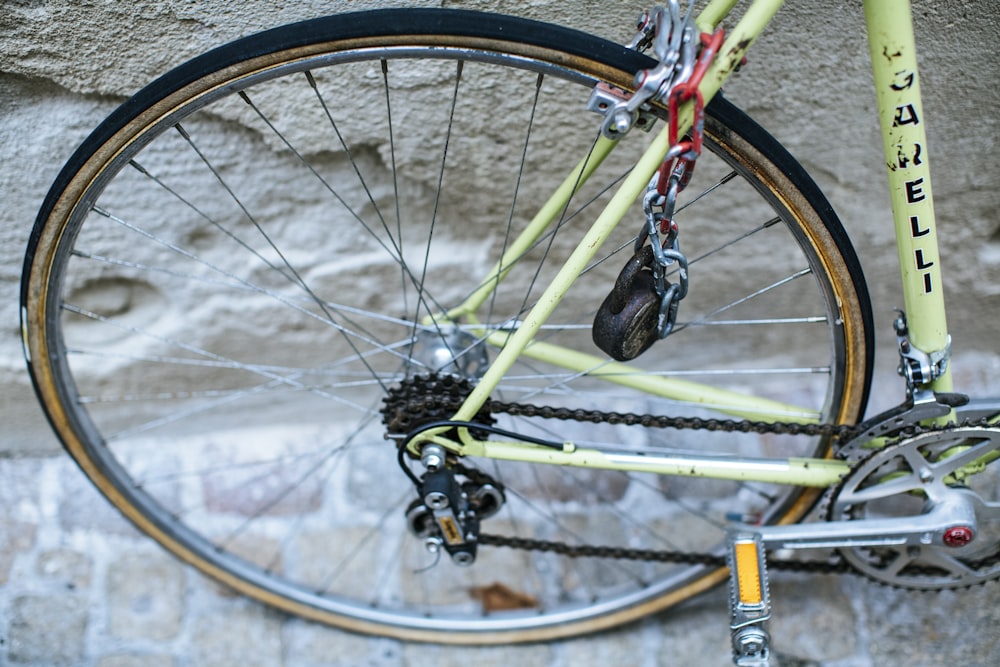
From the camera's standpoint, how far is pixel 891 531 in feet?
4.95

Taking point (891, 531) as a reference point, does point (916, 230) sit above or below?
above

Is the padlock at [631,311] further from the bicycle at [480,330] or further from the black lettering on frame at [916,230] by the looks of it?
the black lettering on frame at [916,230]

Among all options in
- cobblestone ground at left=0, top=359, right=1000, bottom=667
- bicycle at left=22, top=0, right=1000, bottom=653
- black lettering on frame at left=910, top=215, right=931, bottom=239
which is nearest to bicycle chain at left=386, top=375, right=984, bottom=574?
bicycle at left=22, top=0, right=1000, bottom=653

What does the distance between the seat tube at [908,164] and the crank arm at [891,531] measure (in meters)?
0.22

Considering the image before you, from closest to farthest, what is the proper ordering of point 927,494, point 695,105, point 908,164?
point 695,105 → point 908,164 → point 927,494

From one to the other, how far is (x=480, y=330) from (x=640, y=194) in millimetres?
359

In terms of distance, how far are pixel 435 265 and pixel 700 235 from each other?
531mm

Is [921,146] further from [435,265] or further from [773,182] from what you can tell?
[435,265]

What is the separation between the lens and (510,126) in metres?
1.64

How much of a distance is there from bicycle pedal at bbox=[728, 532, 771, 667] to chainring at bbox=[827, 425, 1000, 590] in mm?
182

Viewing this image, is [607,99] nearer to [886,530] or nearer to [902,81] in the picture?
[902,81]

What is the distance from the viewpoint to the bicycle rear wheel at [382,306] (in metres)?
1.36

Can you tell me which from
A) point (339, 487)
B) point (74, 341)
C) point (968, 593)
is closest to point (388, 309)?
point (339, 487)

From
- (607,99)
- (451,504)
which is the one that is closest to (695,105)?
(607,99)
